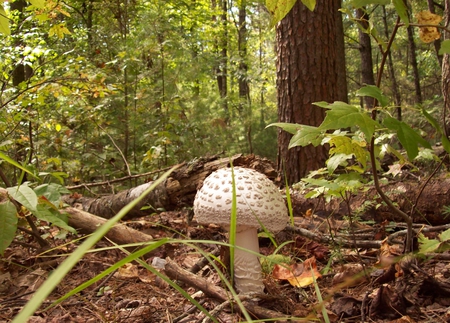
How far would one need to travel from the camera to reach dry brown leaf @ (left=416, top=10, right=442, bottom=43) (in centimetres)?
150

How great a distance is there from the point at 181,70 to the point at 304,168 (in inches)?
131

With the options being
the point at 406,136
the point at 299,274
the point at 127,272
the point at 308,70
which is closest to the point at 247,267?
the point at 299,274

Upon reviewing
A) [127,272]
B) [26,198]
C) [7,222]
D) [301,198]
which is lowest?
→ [127,272]

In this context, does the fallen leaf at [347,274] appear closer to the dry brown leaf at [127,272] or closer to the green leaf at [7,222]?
the dry brown leaf at [127,272]

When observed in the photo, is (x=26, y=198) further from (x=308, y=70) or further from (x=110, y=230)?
(x=308, y=70)

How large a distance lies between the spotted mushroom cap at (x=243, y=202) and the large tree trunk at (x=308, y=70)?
218 cm

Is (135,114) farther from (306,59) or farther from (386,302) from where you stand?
(386,302)

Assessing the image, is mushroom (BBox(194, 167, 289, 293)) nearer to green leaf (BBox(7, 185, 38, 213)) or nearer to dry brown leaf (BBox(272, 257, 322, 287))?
dry brown leaf (BBox(272, 257, 322, 287))

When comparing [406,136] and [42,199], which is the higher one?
[406,136]

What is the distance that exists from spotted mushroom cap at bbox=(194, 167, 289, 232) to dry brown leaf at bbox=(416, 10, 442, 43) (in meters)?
1.06

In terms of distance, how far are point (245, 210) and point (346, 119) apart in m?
0.87

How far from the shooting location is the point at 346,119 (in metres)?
1.25

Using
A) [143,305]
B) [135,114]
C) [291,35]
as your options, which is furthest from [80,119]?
[143,305]

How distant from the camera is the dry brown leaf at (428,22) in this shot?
1.50 m
